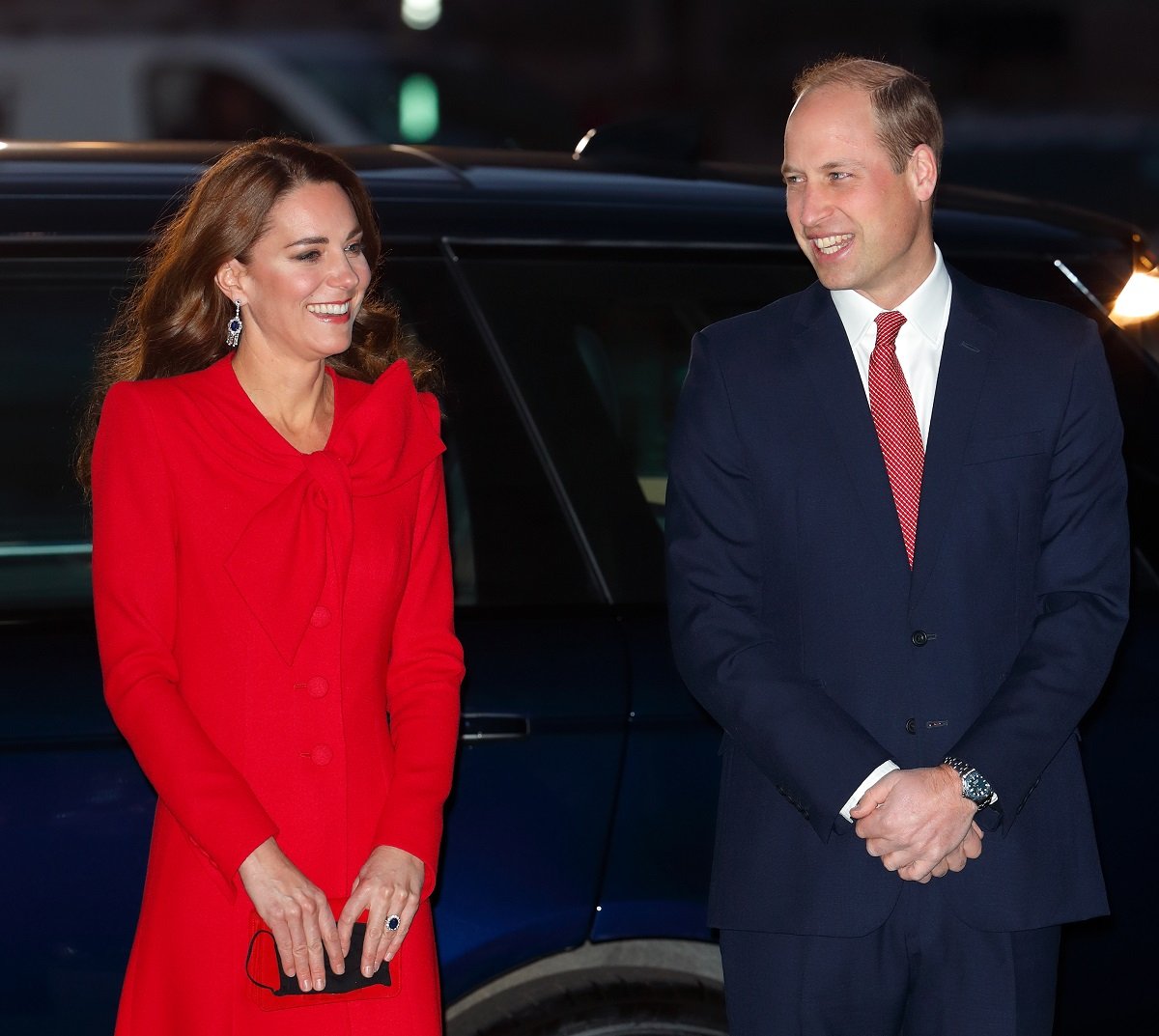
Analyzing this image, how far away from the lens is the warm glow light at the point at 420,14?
20781mm

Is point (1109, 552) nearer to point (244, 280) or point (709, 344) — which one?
point (709, 344)

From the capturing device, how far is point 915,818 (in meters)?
2.55

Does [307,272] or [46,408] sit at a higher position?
[307,272]

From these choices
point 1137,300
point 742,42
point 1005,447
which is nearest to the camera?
point 1005,447

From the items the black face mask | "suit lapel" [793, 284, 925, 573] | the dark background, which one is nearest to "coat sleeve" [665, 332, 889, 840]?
"suit lapel" [793, 284, 925, 573]

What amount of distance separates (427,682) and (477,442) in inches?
20.1

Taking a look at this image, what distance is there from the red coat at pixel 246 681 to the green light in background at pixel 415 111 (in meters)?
9.46

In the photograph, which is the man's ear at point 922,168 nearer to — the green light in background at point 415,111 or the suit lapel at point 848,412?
the suit lapel at point 848,412

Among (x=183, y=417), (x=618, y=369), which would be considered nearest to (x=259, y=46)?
(x=618, y=369)

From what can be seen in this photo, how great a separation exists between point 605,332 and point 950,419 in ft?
2.53

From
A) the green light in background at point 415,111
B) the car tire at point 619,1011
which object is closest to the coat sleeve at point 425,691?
the car tire at point 619,1011

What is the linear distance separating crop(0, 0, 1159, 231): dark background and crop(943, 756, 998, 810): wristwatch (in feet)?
53.6

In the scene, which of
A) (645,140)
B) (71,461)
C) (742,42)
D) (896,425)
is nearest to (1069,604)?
(896,425)

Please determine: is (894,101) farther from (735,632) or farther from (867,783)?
(867,783)
